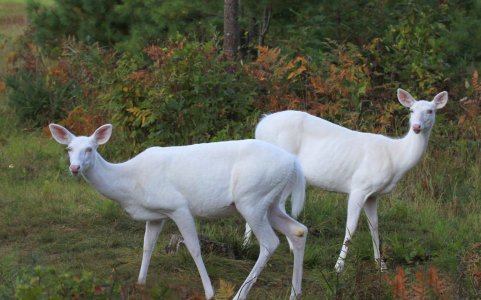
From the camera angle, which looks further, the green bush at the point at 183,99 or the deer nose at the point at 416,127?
the green bush at the point at 183,99

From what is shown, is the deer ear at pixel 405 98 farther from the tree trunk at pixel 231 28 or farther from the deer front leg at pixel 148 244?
the tree trunk at pixel 231 28

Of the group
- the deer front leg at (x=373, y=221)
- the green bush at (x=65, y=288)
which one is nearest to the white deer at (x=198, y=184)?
the deer front leg at (x=373, y=221)

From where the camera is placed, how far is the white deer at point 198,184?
625 cm

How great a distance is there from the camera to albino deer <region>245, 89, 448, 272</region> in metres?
7.49

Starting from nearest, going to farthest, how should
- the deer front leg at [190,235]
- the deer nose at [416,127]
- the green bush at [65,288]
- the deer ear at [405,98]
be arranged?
the green bush at [65,288], the deer front leg at [190,235], the deer nose at [416,127], the deer ear at [405,98]

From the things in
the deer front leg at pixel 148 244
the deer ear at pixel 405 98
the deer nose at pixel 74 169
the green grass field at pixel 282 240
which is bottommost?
the green grass field at pixel 282 240

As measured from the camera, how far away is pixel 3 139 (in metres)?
11.2

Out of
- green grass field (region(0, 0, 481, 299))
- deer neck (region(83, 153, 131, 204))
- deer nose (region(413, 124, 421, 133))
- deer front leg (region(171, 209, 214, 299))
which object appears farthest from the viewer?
deer nose (region(413, 124, 421, 133))

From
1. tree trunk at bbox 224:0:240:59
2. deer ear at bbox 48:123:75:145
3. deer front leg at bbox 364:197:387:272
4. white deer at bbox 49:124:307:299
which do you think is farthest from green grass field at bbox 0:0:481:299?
tree trunk at bbox 224:0:240:59

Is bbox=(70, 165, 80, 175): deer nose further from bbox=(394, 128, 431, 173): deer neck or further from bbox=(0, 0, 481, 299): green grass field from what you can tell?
bbox=(394, 128, 431, 173): deer neck

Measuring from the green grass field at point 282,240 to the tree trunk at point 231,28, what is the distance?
2.02 meters

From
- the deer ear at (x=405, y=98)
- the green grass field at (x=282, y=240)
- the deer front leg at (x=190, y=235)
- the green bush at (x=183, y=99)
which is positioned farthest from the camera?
the green bush at (x=183, y=99)

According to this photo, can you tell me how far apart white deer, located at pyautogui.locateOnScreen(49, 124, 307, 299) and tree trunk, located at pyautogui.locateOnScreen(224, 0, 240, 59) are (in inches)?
179

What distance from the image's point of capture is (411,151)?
24.7 ft
